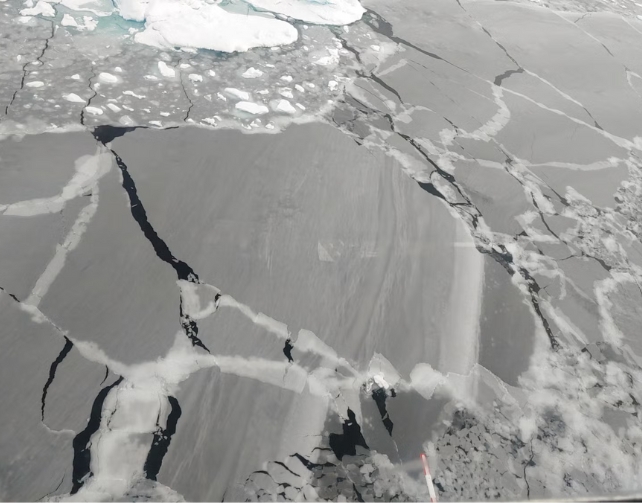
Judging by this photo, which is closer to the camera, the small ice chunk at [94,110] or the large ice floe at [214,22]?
the small ice chunk at [94,110]

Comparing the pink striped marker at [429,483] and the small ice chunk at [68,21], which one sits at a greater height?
the small ice chunk at [68,21]

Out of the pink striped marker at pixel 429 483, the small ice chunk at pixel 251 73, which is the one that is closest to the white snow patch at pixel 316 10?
the small ice chunk at pixel 251 73

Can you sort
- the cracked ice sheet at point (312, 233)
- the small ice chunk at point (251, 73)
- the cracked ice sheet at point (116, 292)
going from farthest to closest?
the small ice chunk at point (251, 73) < the cracked ice sheet at point (312, 233) < the cracked ice sheet at point (116, 292)

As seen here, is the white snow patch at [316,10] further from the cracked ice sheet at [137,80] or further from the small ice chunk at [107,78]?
the small ice chunk at [107,78]

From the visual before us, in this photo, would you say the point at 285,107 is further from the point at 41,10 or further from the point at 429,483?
the point at 429,483

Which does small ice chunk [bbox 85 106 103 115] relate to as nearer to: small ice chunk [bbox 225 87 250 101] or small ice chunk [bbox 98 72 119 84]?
small ice chunk [bbox 98 72 119 84]

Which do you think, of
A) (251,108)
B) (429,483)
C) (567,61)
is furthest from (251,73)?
(567,61)

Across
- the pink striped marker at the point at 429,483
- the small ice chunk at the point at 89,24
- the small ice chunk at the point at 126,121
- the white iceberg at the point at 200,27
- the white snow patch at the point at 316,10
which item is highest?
the white snow patch at the point at 316,10
